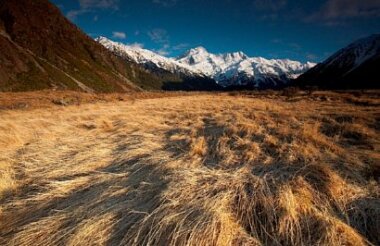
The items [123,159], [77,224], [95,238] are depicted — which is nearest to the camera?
[95,238]

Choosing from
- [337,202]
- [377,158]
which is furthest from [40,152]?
[377,158]

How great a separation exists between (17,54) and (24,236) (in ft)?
674

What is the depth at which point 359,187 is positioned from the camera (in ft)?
15.8

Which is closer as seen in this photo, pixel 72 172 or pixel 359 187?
pixel 359 187

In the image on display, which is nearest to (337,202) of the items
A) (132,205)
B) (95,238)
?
(132,205)

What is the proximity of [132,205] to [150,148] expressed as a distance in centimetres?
331

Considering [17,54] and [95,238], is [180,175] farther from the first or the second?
[17,54]

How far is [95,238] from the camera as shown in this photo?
3967 mm

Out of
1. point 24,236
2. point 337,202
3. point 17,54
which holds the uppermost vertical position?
point 17,54

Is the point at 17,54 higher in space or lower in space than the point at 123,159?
higher

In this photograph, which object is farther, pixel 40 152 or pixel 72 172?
pixel 40 152

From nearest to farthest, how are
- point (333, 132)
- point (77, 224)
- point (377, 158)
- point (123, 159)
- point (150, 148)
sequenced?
point (77, 224) < point (377, 158) < point (123, 159) < point (150, 148) < point (333, 132)

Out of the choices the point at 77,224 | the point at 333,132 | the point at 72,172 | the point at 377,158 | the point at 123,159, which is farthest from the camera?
the point at 333,132

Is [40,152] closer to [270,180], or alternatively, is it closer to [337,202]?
[270,180]
